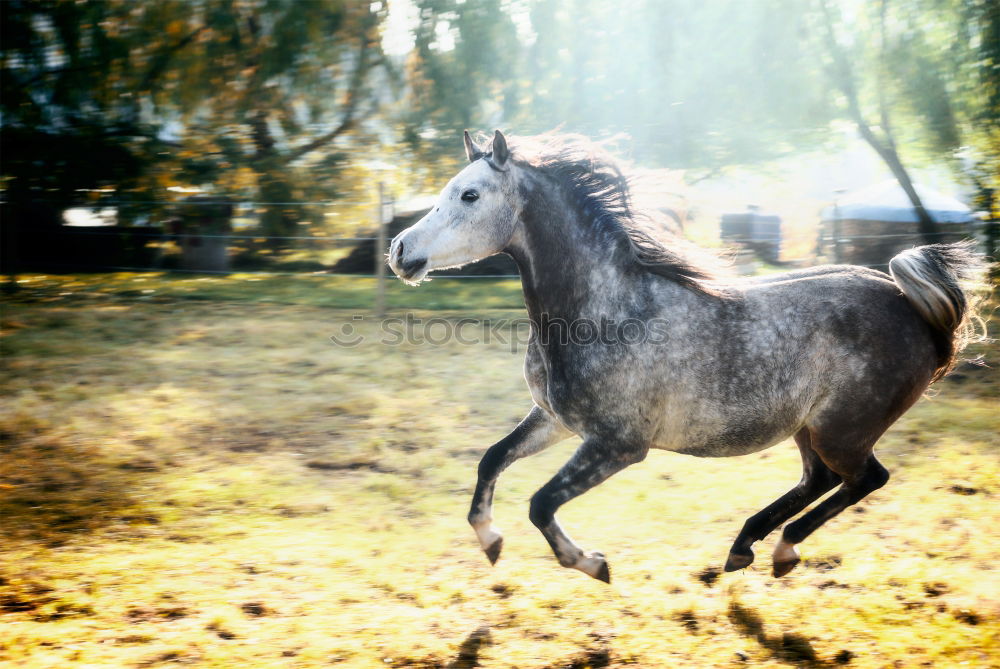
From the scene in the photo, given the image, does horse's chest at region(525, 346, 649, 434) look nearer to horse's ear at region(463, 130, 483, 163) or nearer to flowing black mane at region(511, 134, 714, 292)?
flowing black mane at region(511, 134, 714, 292)

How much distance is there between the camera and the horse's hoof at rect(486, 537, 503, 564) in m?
3.53

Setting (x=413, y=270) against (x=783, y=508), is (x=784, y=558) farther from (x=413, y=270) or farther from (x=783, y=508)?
(x=413, y=270)

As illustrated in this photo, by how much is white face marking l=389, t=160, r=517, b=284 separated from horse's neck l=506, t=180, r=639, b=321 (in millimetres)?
116

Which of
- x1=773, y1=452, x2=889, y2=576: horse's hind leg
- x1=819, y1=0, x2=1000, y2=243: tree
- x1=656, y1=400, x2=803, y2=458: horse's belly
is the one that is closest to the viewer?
x1=656, y1=400, x2=803, y2=458: horse's belly

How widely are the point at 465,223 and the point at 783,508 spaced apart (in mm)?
1810

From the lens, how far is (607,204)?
10.9 ft

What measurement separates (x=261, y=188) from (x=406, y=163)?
6.81 feet

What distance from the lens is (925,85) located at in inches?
445

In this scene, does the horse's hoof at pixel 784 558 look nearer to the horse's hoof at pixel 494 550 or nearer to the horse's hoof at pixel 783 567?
the horse's hoof at pixel 783 567

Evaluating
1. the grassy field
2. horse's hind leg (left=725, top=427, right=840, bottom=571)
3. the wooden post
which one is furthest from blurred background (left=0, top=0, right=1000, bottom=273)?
horse's hind leg (left=725, top=427, right=840, bottom=571)

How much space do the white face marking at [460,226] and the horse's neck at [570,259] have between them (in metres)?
0.12

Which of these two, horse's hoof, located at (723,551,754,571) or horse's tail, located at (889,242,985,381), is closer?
horse's tail, located at (889,242,985,381)

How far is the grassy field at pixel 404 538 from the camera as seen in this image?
315 cm

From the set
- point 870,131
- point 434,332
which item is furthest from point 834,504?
point 870,131
